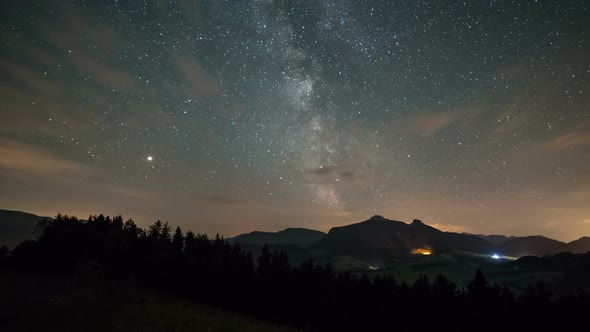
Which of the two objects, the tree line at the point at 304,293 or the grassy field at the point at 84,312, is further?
the tree line at the point at 304,293

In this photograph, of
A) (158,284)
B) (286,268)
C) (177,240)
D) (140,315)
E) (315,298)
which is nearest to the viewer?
(140,315)

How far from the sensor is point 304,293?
61219 millimetres

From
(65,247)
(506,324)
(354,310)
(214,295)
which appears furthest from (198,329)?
(506,324)

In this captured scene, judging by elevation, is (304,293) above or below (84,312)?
below

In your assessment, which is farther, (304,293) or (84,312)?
(304,293)

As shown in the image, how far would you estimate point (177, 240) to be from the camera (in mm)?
76625

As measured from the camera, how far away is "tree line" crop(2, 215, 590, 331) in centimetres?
5212

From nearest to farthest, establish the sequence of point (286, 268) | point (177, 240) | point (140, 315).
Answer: point (140, 315) < point (286, 268) < point (177, 240)

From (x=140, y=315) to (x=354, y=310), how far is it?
41.9 m

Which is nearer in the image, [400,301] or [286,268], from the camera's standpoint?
[400,301]

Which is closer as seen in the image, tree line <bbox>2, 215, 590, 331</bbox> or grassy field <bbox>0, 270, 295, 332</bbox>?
grassy field <bbox>0, 270, 295, 332</bbox>

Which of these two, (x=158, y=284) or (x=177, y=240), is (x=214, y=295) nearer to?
(x=158, y=284)

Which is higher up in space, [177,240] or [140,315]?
[177,240]

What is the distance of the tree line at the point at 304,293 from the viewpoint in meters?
52.1
